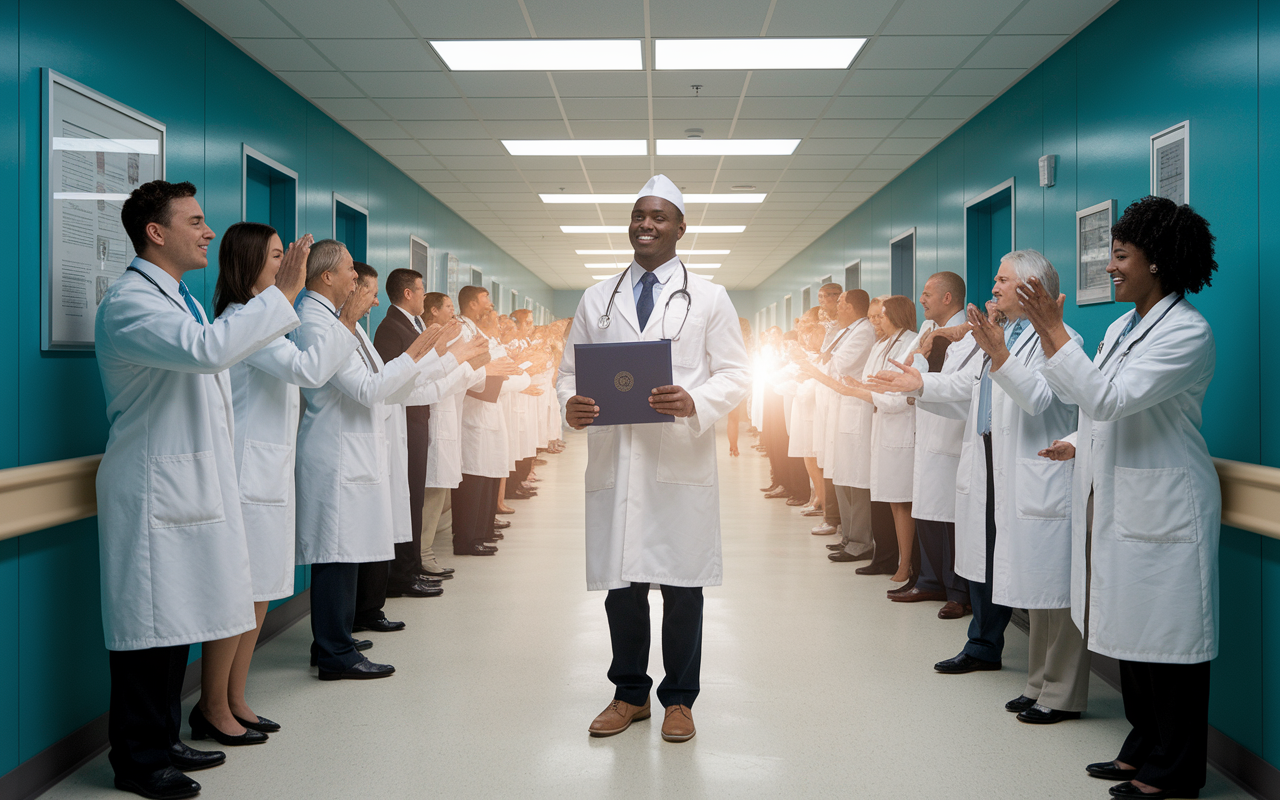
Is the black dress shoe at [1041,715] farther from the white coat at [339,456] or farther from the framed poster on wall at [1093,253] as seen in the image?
the white coat at [339,456]

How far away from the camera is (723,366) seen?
2797 millimetres

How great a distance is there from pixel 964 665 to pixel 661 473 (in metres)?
1.73

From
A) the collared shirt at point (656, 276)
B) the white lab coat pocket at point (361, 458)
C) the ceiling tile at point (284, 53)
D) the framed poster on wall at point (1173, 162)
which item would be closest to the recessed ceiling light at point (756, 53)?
the framed poster on wall at point (1173, 162)

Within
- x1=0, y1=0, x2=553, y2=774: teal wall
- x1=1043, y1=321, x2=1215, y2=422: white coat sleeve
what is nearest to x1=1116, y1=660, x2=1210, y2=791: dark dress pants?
x1=1043, y1=321, x2=1215, y2=422: white coat sleeve

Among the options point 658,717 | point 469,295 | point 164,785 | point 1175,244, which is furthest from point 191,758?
point 469,295

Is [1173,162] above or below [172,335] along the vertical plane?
above

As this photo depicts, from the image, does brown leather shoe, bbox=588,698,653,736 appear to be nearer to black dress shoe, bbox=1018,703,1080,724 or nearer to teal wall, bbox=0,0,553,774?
black dress shoe, bbox=1018,703,1080,724

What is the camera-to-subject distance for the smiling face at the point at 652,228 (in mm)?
2803

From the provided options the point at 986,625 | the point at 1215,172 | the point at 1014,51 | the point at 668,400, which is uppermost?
the point at 1014,51

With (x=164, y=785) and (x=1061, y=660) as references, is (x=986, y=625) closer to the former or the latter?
(x=1061, y=660)

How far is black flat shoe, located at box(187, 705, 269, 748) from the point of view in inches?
109

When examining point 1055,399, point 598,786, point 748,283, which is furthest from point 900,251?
point 748,283

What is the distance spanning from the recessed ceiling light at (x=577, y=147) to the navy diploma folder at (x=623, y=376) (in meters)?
4.29

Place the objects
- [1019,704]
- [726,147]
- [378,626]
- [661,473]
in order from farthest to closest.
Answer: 1. [726,147]
2. [378,626]
3. [1019,704]
4. [661,473]
